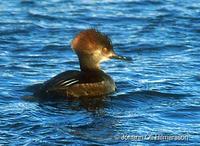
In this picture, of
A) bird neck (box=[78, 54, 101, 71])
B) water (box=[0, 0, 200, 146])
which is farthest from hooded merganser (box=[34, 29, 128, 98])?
water (box=[0, 0, 200, 146])

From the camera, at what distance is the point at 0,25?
53.6 ft

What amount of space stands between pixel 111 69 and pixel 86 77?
1.99 metres

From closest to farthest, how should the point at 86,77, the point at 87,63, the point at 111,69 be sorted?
the point at 86,77 → the point at 87,63 → the point at 111,69

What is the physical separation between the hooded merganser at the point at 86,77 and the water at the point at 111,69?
197 mm

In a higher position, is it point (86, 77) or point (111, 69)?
point (86, 77)

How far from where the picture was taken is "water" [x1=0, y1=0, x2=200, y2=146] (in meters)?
9.62

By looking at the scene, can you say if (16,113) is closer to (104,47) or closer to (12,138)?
(12,138)

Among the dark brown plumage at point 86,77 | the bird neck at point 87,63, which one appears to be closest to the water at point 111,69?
the dark brown plumage at point 86,77

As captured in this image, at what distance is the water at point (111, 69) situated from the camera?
962cm

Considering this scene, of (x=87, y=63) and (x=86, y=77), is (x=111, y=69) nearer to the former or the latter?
(x=87, y=63)

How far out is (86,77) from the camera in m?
11.5

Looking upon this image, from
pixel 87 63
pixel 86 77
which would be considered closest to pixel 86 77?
pixel 86 77

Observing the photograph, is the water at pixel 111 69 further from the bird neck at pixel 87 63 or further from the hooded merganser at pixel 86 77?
Result: the bird neck at pixel 87 63


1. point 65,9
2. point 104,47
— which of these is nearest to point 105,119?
point 104,47
